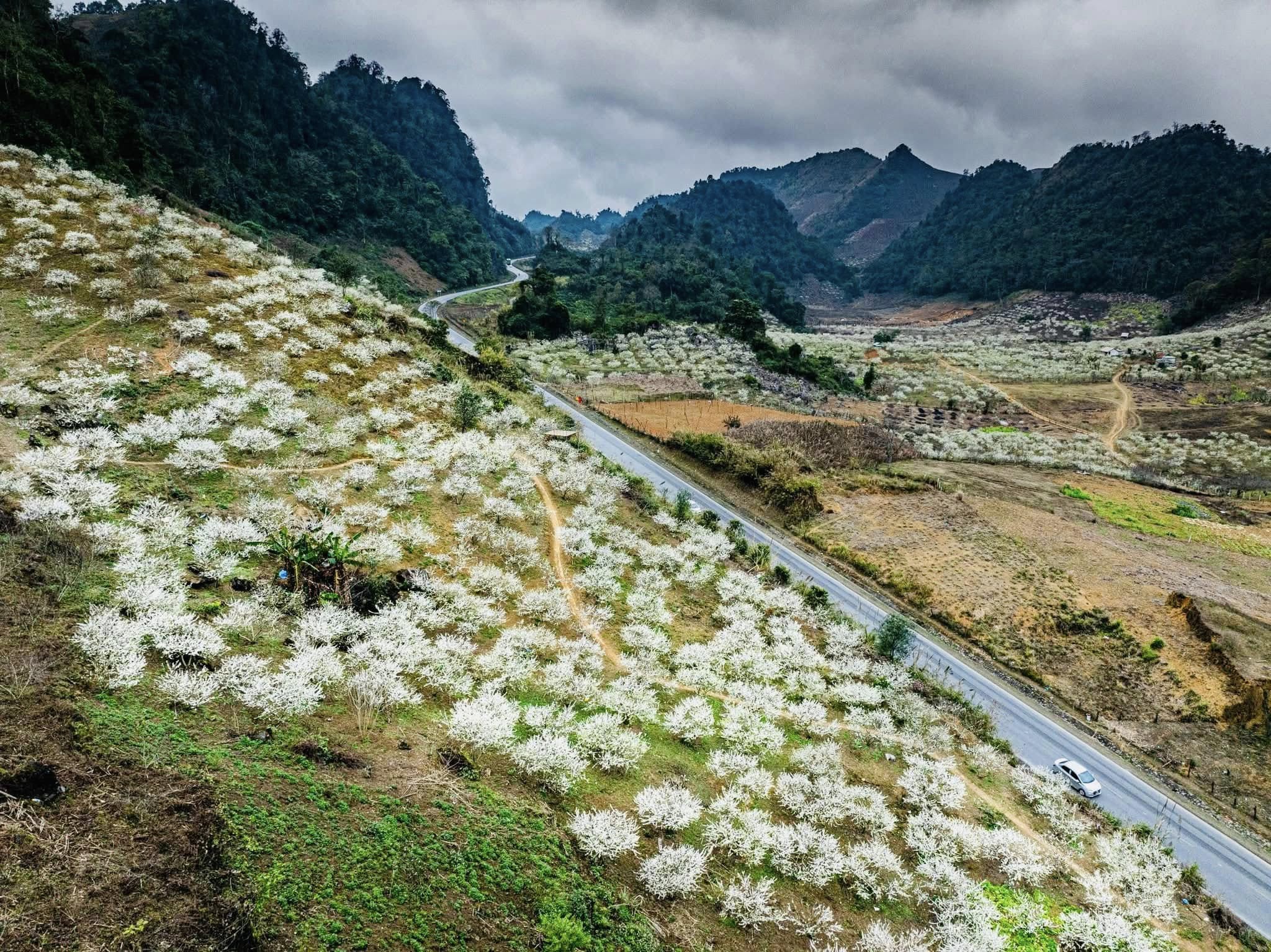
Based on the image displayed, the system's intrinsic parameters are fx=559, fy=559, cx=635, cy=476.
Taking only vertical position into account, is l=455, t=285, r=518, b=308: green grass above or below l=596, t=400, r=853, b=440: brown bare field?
above

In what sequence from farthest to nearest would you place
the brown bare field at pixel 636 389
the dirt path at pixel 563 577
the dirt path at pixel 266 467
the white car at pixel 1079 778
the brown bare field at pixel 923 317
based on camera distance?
the brown bare field at pixel 923 317, the brown bare field at pixel 636 389, the dirt path at pixel 563 577, the white car at pixel 1079 778, the dirt path at pixel 266 467

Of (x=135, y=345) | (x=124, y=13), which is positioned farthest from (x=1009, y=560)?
(x=124, y=13)

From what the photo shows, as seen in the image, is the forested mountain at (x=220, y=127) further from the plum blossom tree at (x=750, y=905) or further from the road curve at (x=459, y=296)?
the plum blossom tree at (x=750, y=905)

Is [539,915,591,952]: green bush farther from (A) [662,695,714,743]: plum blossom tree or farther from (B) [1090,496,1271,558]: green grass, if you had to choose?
(B) [1090,496,1271,558]: green grass

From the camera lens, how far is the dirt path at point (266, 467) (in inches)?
882

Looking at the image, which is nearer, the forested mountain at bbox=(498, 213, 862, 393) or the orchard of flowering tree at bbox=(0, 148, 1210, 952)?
the orchard of flowering tree at bbox=(0, 148, 1210, 952)

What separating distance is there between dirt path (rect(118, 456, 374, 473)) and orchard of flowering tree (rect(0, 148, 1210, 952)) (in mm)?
213

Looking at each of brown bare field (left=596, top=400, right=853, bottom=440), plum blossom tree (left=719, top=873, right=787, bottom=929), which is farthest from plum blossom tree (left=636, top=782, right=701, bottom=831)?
brown bare field (left=596, top=400, right=853, bottom=440)

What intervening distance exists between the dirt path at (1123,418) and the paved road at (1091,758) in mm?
48934

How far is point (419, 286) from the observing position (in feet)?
397

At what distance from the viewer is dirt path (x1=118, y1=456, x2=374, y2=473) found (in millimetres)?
22391

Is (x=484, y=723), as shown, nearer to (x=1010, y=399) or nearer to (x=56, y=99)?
(x=56, y=99)

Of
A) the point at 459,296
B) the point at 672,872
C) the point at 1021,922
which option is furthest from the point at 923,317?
the point at 672,872

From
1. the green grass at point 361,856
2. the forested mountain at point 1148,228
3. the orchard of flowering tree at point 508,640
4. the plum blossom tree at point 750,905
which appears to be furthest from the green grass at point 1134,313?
the green grass at point 361,856
